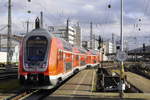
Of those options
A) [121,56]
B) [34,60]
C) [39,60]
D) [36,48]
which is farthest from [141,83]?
[34,60]

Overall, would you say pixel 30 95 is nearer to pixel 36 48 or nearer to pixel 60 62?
pixel 36 48

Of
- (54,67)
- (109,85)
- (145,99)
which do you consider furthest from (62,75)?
(109,85)

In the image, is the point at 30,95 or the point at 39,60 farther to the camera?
the point at 30,95

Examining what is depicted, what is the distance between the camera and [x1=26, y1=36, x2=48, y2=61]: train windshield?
56.9 ft

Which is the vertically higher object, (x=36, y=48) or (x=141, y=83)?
(x=36, y=48)

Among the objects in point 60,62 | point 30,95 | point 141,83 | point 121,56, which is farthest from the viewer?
point 141,83

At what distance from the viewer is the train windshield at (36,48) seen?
1734cm

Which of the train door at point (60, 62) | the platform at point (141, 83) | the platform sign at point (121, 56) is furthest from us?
the platform at point (141, 83)

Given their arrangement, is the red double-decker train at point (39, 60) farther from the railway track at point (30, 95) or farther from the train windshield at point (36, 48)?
the railway track at point (30, 95)

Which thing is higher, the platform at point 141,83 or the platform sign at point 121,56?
the platform sign at point 121,56

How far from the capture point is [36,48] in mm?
17672

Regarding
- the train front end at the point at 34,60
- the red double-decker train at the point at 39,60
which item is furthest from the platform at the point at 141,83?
the train front end at the point at 34,60

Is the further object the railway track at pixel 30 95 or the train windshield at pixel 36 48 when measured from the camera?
the train windshield at pixel 36 48

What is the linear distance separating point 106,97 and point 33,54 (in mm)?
5029
